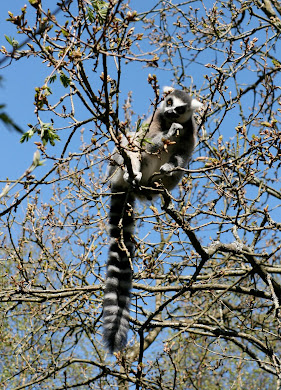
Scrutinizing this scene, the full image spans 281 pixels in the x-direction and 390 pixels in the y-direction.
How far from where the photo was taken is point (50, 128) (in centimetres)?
328

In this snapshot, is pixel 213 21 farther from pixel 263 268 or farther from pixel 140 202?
pixel 263 268

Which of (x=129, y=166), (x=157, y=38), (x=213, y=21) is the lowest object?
(x=129, y=166)

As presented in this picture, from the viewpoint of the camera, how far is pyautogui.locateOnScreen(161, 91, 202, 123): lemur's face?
6625 mm

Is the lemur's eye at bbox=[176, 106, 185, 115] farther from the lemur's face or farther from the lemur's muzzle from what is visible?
the lemur's muzzle

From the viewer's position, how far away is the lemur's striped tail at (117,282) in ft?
15.9

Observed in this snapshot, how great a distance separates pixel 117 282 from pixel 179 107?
2.71 meters

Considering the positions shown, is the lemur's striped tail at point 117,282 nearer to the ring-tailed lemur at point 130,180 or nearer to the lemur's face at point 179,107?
the ring-tailed lemur at point 130,180

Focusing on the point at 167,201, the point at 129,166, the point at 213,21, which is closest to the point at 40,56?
the point at 129,166

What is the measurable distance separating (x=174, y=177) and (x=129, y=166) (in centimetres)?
250

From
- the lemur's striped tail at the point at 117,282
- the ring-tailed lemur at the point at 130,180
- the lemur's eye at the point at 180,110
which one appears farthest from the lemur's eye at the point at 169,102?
the lemur's striped tail at the point at 117,282

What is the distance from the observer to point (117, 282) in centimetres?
541

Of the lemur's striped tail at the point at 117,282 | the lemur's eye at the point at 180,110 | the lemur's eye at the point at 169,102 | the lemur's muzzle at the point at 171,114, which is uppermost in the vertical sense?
the lemur's eye at the point at 169,102

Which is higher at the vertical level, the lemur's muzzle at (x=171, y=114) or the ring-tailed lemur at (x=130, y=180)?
the lemur's muzzle at (x=171, y=114)

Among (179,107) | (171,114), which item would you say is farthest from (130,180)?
(179,107)
